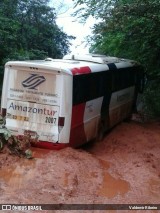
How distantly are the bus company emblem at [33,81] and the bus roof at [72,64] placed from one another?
20 cm

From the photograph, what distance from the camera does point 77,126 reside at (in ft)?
34.1

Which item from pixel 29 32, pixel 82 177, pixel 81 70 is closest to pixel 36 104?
pixel 81 70

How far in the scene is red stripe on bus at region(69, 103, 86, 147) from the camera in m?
10.1

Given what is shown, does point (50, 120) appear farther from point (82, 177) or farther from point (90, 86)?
point (82, 177)

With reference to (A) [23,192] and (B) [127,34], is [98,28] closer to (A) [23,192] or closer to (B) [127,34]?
(B) [127,34]

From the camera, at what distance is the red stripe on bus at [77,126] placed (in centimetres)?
1009

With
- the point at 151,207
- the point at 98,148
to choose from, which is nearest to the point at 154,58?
the point at 98,148

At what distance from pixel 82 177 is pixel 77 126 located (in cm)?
235

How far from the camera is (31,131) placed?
9984 mm

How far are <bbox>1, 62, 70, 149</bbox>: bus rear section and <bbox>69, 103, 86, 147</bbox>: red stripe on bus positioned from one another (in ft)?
0.94

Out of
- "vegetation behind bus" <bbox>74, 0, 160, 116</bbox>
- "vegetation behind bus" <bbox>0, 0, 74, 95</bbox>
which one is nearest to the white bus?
"vegetation behind bus" <bbox>74, 0, 160, 116</bbox>

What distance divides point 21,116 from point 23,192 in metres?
3.43

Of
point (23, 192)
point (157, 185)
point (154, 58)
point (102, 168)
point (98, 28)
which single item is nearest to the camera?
point (23, 192)

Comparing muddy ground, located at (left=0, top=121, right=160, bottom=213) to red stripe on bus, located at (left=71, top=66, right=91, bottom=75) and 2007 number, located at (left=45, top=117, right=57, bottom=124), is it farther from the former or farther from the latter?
red stripe on bus, located at (left=71, top=66, right=91, bottom=75)
